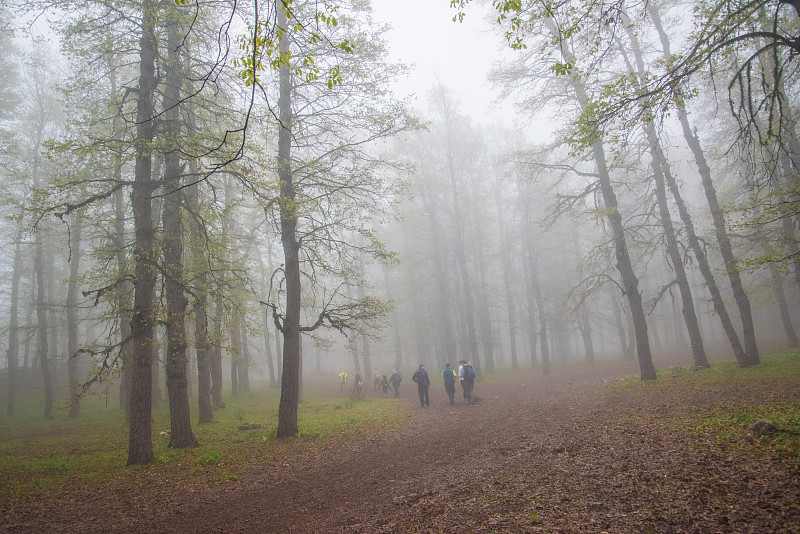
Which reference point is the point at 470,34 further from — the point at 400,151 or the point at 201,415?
the point at 201,415

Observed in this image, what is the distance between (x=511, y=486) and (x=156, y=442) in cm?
907

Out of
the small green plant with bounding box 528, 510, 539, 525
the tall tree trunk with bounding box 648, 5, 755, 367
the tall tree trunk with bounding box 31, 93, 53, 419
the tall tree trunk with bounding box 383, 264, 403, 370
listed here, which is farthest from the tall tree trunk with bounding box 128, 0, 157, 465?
the tall tree trunk with bounding box 383, 264, 403, 370

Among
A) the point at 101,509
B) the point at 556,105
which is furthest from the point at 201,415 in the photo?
the point at 556,105

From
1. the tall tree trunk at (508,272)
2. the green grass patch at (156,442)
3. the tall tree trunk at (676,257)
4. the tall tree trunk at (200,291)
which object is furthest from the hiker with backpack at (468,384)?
the tall tree trunk at (508,272)

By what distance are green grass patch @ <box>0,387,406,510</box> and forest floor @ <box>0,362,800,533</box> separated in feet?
1.68

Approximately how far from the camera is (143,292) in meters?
8.16

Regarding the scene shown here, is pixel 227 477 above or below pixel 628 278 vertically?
below

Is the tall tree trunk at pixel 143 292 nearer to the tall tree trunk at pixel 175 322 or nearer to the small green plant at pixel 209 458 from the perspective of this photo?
the tall tree trunk at pixel 175 322

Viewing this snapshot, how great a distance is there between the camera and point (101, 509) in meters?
5.71

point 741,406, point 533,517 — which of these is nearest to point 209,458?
point 533,517

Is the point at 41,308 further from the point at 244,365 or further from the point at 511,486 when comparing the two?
the point at 511,486

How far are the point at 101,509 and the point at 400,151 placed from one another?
2249 centimetres

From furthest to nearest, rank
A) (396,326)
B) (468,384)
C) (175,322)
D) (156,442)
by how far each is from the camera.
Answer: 1. (396,326)
2. (468,384)
3. (156,442)
4. (175,322)

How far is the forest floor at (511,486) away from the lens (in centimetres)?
396
